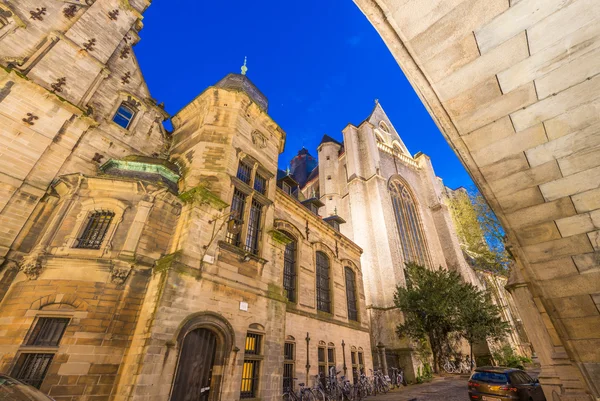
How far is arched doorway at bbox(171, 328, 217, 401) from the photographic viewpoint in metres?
6.63

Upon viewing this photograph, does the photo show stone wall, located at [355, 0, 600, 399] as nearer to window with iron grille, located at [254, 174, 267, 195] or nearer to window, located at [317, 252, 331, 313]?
window with iron grille, located at [254, 174, 267, 195]

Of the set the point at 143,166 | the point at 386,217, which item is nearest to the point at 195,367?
the point at 143,166

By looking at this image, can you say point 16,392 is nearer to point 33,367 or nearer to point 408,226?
point 33,367

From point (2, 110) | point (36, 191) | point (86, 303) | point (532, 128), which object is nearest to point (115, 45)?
point (2, 110)

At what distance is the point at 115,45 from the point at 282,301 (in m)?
14.9

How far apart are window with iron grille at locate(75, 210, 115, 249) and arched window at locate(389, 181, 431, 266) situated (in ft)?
82.3

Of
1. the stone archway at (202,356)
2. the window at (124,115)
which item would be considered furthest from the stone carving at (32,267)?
the window at (124,115)

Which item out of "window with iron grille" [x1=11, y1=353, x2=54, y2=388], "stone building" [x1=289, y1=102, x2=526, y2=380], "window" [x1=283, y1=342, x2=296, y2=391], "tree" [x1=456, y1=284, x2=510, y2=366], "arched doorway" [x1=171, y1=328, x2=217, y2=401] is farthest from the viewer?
"stone building" [x1=289, y1=102, x2=526, y2=380]

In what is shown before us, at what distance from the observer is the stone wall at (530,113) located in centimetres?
198

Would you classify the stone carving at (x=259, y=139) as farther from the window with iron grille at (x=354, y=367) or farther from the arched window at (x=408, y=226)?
the arched window at (x=408, y=226)

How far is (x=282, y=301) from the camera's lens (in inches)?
403

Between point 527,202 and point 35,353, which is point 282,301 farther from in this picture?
point 527,202

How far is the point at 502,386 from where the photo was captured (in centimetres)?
748

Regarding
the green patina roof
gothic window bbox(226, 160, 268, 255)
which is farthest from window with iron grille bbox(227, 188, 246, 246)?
the green patina roof
